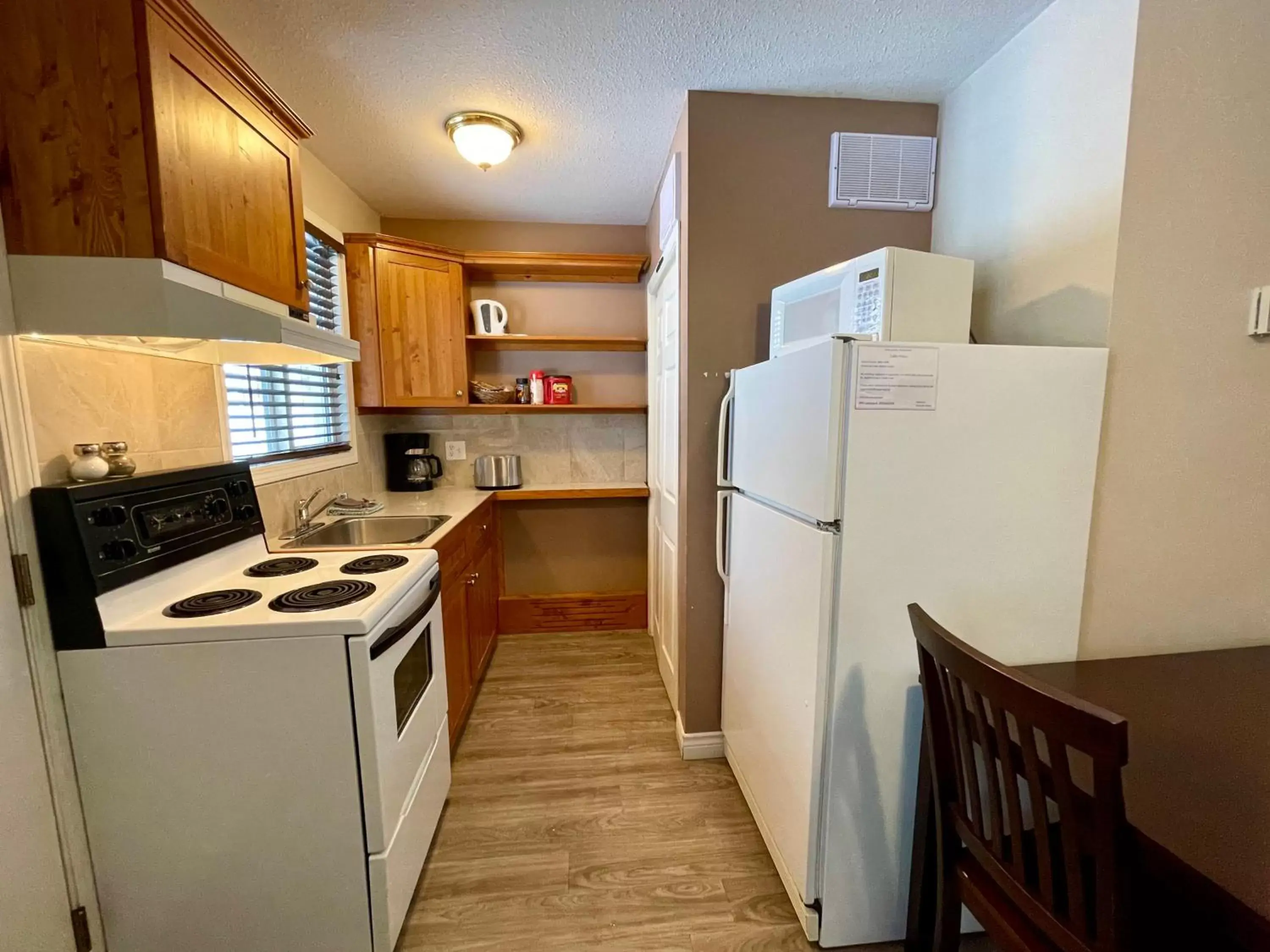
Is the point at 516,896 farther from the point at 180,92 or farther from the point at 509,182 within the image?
the point at 509,182

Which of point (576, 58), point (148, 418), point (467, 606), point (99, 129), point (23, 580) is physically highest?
point (576, 58)

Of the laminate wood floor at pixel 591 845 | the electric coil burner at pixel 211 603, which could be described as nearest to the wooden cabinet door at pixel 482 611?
the laminate wood floor at pixel 591 845

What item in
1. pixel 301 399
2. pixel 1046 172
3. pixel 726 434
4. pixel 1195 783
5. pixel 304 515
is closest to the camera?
pixel 1195 783

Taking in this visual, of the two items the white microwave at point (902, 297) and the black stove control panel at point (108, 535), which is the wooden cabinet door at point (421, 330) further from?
the white microwave at point (902, 297)

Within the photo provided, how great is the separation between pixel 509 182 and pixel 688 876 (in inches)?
118

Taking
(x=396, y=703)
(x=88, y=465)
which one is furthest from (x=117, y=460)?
(x=396, y=703)

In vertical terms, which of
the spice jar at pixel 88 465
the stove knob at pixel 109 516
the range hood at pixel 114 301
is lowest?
the stove knob at pixel 109 516

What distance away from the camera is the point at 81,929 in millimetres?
1119

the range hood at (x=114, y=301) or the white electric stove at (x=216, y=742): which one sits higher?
the range hood at (x=114, y=301)

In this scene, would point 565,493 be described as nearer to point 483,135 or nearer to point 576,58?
point 483,135

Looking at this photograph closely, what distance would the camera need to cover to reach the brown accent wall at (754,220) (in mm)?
1797

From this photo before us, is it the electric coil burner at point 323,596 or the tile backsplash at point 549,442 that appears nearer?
the electric coil burner at point 323,596

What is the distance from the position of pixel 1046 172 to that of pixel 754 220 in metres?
0.85

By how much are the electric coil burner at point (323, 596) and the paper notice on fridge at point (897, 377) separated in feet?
4.27
